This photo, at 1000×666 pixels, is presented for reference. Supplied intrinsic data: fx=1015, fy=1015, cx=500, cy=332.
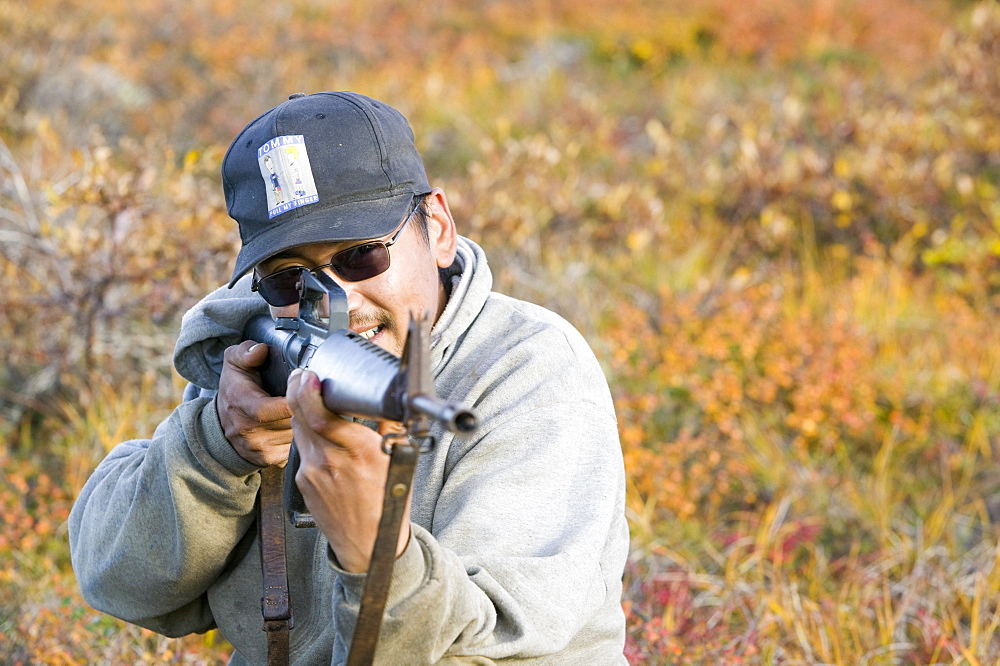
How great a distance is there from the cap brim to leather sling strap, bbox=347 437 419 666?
64 cm

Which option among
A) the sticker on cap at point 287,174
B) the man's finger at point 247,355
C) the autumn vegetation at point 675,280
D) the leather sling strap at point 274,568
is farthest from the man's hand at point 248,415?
the autumn vegetation at point 675,280

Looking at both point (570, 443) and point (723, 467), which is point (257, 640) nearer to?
→ point (570, 443)

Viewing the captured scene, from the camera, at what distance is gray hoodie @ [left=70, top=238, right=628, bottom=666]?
1525 mm

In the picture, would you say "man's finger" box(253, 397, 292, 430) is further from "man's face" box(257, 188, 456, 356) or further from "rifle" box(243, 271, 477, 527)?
"man's face" box(257, 188, 456, 356)

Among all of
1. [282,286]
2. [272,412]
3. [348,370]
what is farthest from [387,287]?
[348,370]

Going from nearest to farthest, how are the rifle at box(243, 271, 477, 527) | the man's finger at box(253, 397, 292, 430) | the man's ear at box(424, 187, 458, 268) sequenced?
1. the rifle at box(243, 271, 477, 527)
2. the man's finger at box(253, 397, 292, 430)
3. the man's ear at box(424, 187, 458, 268)

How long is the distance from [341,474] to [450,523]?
0.38 metres

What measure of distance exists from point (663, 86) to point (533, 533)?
889cm

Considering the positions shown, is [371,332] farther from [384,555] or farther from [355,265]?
[384,555]

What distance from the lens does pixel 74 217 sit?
5.34 m

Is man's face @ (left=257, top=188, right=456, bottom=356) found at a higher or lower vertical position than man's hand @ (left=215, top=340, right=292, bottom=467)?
higher

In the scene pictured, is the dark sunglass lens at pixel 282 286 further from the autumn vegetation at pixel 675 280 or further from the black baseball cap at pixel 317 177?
the autumn vegetation at pixel 675 280

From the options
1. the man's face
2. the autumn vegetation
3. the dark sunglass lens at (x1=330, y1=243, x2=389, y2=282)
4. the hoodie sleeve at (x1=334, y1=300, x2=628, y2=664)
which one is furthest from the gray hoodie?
the autumn vegetation

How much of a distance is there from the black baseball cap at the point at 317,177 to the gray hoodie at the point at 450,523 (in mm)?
240
